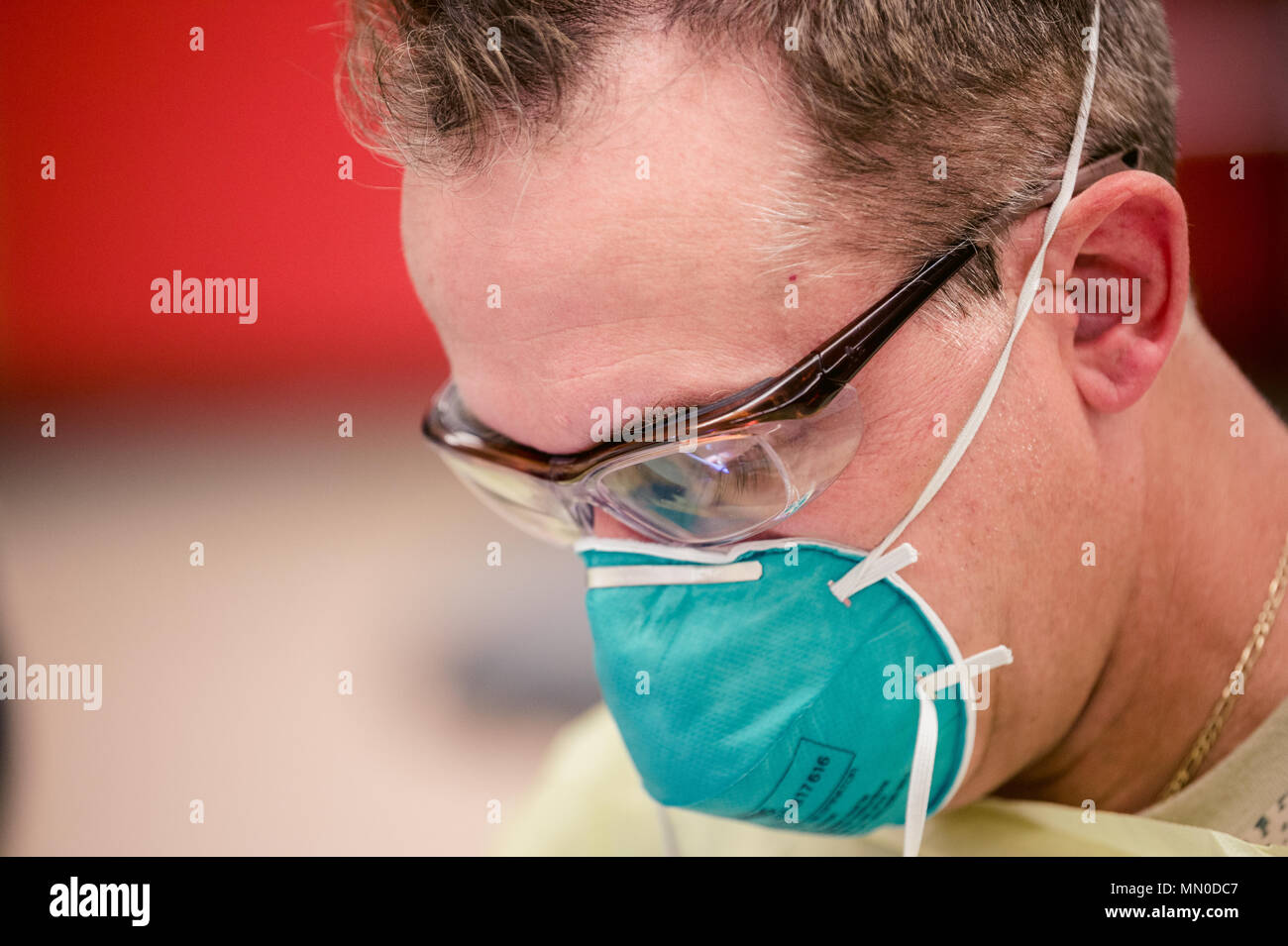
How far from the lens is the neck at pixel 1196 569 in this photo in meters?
1.03

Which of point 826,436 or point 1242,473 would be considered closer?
point 826,436

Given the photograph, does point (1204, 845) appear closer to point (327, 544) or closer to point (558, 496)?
point (558, 496)

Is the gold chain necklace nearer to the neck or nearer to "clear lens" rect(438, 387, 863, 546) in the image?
the neck

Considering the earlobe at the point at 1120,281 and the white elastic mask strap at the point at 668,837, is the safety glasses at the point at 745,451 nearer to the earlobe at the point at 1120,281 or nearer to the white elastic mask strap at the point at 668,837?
the earlobe at the point at 1120,281

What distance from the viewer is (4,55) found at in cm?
321

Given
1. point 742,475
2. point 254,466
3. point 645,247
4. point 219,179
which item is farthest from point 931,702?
point 254,466

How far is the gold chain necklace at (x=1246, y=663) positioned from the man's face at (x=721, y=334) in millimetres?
154

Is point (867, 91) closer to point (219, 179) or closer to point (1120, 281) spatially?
point (1120, 281)

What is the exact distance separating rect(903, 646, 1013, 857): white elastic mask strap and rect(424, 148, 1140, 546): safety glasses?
0.20 m

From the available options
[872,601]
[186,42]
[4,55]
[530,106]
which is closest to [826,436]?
[872,601]

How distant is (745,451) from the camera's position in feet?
3.06

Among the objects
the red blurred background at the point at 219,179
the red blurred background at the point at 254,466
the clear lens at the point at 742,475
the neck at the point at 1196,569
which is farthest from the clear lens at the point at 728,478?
the red blurred background at the point at 254,466

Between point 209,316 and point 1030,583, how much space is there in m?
4.24

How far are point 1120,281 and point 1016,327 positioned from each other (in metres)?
0.11
